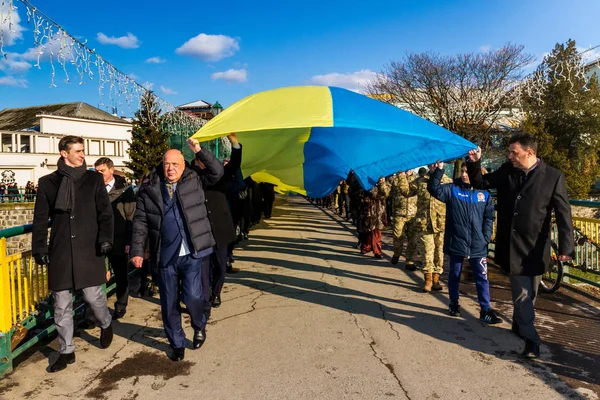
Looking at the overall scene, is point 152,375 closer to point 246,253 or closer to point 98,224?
point 98,224

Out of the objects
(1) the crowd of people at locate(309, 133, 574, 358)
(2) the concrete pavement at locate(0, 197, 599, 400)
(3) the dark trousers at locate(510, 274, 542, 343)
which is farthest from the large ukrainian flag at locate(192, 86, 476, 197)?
(2) the concrete pavement at locate(0, 197, 599, 400)

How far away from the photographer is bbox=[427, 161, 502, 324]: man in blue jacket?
491 centimetres

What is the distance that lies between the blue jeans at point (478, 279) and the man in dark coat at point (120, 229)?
3812 millimetres

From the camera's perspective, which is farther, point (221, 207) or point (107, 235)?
point (221, 207)

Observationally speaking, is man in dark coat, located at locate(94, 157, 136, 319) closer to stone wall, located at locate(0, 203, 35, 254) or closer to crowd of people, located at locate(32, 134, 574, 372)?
crowd of people, located at locate(32, 134, 574, 372)

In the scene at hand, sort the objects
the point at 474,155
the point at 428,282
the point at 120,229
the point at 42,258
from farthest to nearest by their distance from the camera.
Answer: the point at 428,282 < the point at 120,229 < the point at 474,155 < the point at 42,258

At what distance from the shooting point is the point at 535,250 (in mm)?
3787

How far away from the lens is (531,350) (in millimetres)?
3814

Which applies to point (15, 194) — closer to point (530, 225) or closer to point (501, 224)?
point (501, 224)

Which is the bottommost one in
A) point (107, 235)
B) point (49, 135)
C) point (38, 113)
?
point (107, 235)

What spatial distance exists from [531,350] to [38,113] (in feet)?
185

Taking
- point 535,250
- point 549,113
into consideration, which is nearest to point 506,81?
point 549,113

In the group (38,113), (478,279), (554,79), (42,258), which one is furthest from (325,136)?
(38,113)

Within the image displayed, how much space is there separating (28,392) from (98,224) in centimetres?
142
